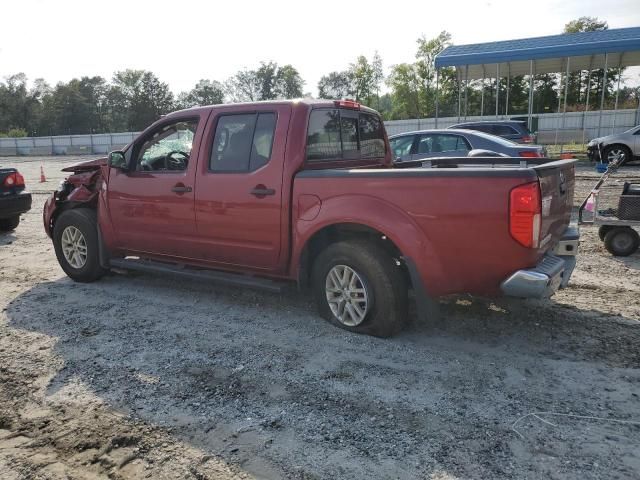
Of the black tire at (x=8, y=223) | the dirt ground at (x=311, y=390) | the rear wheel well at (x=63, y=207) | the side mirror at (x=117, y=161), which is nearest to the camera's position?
the dirt ground at (x=311, y=390)

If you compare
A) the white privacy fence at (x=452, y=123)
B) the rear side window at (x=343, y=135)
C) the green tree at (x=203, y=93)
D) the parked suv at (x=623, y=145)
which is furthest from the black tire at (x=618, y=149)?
the green tree at (x=203, y=93)

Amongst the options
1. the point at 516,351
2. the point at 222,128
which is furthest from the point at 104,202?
the point at 516,351

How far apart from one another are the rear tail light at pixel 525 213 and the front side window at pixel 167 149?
3216 millimetres

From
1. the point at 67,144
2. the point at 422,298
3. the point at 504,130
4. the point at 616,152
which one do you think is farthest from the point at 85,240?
the point at 67,144

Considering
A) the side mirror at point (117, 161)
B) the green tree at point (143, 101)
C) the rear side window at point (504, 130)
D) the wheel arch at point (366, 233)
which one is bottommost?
the wheel arch at point (366, 233)

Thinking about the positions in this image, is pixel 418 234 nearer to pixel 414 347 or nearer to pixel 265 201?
pixel 414 347

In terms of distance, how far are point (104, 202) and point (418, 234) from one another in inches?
147

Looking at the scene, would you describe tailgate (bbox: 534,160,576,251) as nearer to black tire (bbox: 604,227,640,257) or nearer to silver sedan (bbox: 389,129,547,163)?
black tire (bbox: 604,227,640,257)

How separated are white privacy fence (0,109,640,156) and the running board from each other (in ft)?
73.4

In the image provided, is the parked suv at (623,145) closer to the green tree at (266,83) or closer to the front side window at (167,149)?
the front side window at (167,149)

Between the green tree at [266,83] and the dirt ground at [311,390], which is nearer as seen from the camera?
the dirt ground at [311,390]

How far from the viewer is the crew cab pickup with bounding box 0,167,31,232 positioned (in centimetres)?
917

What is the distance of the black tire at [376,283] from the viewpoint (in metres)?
4.14

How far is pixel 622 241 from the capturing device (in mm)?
6574
